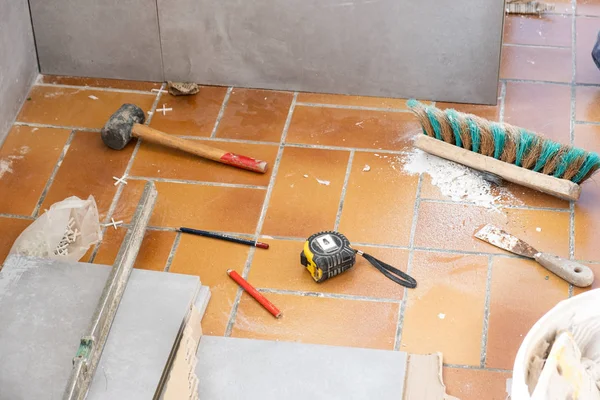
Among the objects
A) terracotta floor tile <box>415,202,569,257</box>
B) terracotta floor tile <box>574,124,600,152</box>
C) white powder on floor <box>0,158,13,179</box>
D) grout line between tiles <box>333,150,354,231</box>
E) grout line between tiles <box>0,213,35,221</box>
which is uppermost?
terracotta floor tile <box>574,124,600,152</box>

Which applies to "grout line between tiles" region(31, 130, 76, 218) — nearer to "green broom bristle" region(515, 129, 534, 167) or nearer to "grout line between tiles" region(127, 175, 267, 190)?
"grout line between tiles" region(127, 175, 267, 190)

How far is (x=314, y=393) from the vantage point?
9.98ft

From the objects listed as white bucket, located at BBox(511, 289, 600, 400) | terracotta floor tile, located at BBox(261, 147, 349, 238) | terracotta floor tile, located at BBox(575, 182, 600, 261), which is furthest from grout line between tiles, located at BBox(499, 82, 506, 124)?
white bucket, located at BBox(511, 289, 600, 400)

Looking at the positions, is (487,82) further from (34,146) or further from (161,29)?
(34,146)

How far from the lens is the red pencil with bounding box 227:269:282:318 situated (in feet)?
11.0

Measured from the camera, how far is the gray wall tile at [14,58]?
4117 millimetres

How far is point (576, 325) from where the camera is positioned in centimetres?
279

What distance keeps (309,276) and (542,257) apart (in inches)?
33.2

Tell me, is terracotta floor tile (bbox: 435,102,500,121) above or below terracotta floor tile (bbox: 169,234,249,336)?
above

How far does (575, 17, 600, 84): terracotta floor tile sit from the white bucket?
1.79 m

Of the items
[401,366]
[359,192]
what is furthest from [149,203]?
[401,366]

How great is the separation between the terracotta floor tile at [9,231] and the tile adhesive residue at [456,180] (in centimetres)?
154

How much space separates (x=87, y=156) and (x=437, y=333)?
168 cm

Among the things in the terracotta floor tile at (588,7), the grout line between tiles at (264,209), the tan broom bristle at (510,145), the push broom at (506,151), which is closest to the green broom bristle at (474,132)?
the push broom at (506,151)
